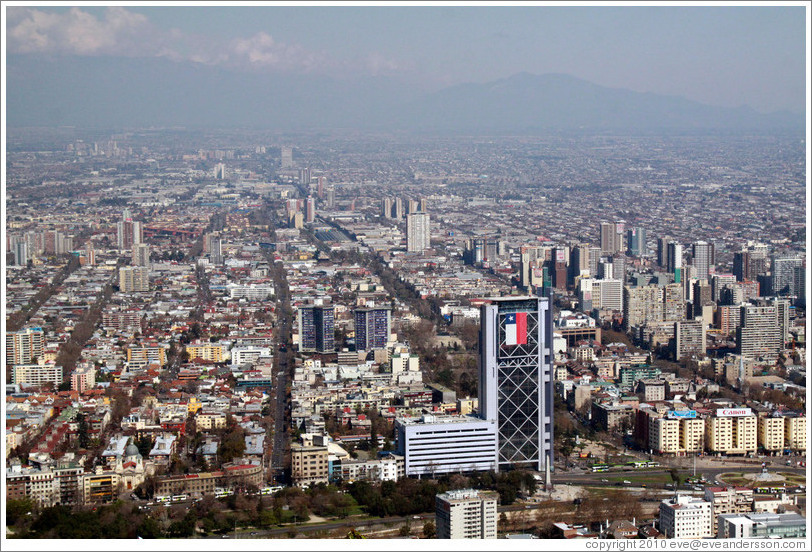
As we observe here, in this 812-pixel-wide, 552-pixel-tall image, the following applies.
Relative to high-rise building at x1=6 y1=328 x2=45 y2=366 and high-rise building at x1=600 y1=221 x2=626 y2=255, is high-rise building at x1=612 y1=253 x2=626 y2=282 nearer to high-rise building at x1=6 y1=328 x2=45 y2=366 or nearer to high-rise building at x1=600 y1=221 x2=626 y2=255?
high-rise building at x1=600 y1=221 x2=626 y2=255

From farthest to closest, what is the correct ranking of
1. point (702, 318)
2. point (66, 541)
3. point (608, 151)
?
point (608, 151), point (702, 318), point (66, 541)

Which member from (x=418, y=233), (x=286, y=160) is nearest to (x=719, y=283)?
(x=418, y=233)

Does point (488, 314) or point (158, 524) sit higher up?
point (488, 314)

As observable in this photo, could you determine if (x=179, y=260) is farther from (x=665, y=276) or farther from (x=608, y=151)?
(x=608, y=151)

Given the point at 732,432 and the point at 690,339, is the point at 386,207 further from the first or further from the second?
the point at 732,432

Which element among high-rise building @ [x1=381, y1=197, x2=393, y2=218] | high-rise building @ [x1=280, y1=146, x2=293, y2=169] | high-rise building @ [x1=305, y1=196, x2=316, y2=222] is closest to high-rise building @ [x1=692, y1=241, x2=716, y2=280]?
high-rise building @ [x1=381, y1=197, x2=393, y2=218]

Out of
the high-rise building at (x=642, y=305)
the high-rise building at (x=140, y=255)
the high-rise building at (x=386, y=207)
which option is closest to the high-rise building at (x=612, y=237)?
the high-rise building at (x=642, y=305)

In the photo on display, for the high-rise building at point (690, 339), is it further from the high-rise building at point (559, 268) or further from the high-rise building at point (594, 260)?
the high-rise building at point (594, 260)

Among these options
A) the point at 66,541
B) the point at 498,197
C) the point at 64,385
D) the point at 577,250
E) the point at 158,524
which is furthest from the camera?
the point at 498,197

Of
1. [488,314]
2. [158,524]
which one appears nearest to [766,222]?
[488,314]
